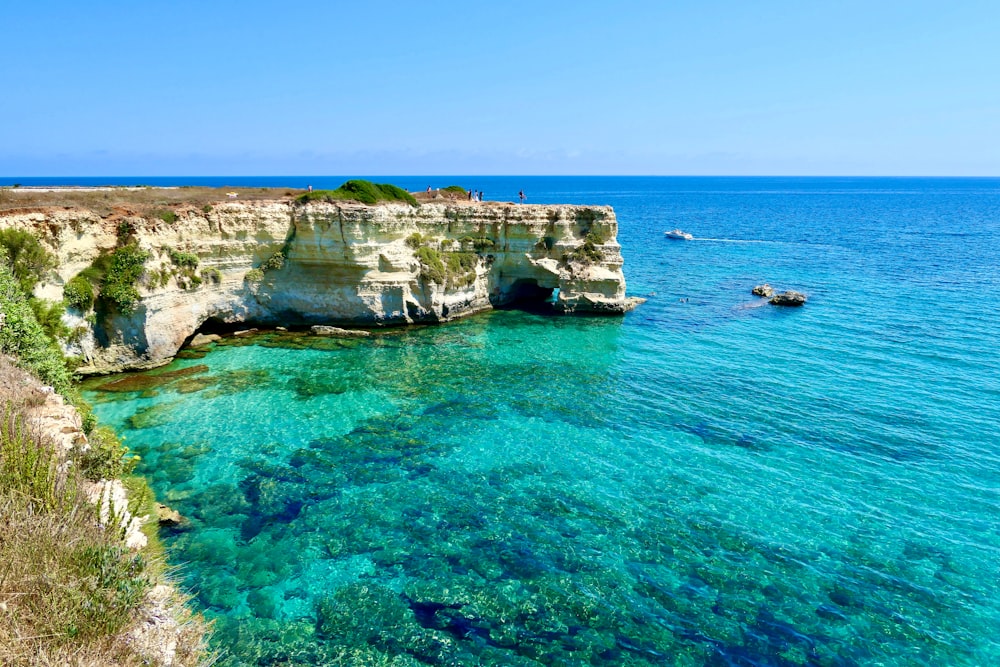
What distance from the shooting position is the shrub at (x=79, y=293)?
23.5m

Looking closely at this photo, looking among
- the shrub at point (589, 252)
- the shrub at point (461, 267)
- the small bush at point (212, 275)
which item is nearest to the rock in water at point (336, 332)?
the small bush at point (212, 275)

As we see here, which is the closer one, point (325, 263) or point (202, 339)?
point (202, 339)

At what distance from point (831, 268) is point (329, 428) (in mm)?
50780

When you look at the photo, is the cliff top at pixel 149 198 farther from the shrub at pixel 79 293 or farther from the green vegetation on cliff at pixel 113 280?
the shrub at pixel 79 293

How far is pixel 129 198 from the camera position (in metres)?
30.3

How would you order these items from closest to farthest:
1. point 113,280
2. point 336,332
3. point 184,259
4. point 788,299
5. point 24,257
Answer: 1. point 24,257
2. point 113,280
3. point 184,259
4. point 336,332
5. point 788,299

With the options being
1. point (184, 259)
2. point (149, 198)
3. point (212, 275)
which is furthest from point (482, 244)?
point (149, 198)

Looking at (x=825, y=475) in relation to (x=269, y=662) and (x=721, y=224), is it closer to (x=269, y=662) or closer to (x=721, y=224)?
(x=269, y=662)

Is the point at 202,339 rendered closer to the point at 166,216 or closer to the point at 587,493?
the point at 166,216

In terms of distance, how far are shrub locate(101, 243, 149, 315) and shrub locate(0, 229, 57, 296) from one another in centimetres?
234

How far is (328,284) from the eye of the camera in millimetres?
32062

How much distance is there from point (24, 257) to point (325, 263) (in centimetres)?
1312

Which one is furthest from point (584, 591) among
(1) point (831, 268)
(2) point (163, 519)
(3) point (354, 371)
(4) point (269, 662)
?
(1) point (831, 268)

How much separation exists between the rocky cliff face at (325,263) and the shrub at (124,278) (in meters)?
0.41
